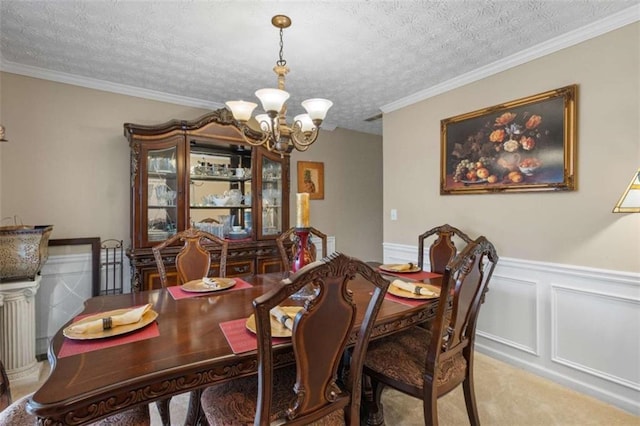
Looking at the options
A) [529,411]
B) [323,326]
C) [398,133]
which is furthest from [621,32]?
[323,326]

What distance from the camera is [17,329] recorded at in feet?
7.20

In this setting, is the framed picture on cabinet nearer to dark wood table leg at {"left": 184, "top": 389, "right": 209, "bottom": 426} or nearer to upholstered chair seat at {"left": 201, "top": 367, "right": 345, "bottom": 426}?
dark wood table leg at {"left": 184, "top": 389, "right": 209, "bottom": 426}

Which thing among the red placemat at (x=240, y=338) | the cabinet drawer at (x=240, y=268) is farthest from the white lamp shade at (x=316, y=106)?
the cabinet drawer at (x=240, y=268)

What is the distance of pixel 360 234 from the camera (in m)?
4.66

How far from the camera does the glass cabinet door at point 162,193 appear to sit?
278cm

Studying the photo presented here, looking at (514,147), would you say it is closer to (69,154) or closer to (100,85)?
(100,85)

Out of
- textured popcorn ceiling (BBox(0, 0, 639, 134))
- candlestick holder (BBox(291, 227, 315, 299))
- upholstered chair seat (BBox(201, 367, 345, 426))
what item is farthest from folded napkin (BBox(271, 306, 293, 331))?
textured popcorn ceiling (BBox(0, 0, 639, 134))

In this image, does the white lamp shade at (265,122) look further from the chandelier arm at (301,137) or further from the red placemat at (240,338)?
the red placemat at (240,338)

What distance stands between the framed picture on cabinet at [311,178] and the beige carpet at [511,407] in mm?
2586

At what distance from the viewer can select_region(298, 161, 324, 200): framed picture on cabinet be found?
4.10 m

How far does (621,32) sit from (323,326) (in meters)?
2.58

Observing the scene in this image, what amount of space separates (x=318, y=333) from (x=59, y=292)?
2.84 m

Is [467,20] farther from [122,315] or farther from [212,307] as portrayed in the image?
[122,315]

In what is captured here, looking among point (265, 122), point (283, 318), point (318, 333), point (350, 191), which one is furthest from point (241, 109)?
point (350, 191)
